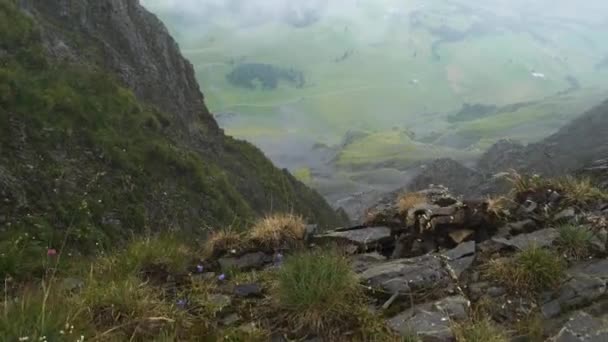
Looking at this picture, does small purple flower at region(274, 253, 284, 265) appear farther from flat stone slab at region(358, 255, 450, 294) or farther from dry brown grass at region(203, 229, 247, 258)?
flat stone slab at region(358, 255, 450, 294)

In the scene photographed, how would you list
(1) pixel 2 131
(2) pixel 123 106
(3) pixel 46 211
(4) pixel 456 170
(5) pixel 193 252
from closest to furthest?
1. (5) pixel 193 252
2. (3) pixel 46 211
3. (1) pixel 2 131
4. (2) pixel 123 106
5. (4) pixel 456 170

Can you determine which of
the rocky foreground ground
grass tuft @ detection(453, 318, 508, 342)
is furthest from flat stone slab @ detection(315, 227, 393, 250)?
grass tuft @ detection(453, 318, 508, 342)

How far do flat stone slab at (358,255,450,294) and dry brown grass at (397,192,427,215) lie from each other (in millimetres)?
2437

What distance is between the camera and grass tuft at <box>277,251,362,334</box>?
6512mm

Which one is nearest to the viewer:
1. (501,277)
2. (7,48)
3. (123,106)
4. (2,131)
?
(501,277)

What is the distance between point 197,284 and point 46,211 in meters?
18.1

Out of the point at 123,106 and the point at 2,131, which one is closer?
the point at 2,131

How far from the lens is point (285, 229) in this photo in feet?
32.4

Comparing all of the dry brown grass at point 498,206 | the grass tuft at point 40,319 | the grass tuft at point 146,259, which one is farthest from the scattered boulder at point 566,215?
the grass tuft at point 40,319

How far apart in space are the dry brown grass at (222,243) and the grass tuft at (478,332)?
4140 mm

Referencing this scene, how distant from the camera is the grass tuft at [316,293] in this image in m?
6.51

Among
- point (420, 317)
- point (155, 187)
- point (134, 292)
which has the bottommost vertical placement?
point (155, 187)

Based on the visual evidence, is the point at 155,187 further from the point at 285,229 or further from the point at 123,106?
the point at 285,229

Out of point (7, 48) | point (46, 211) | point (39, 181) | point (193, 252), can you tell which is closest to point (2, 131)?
point (39, 181)
